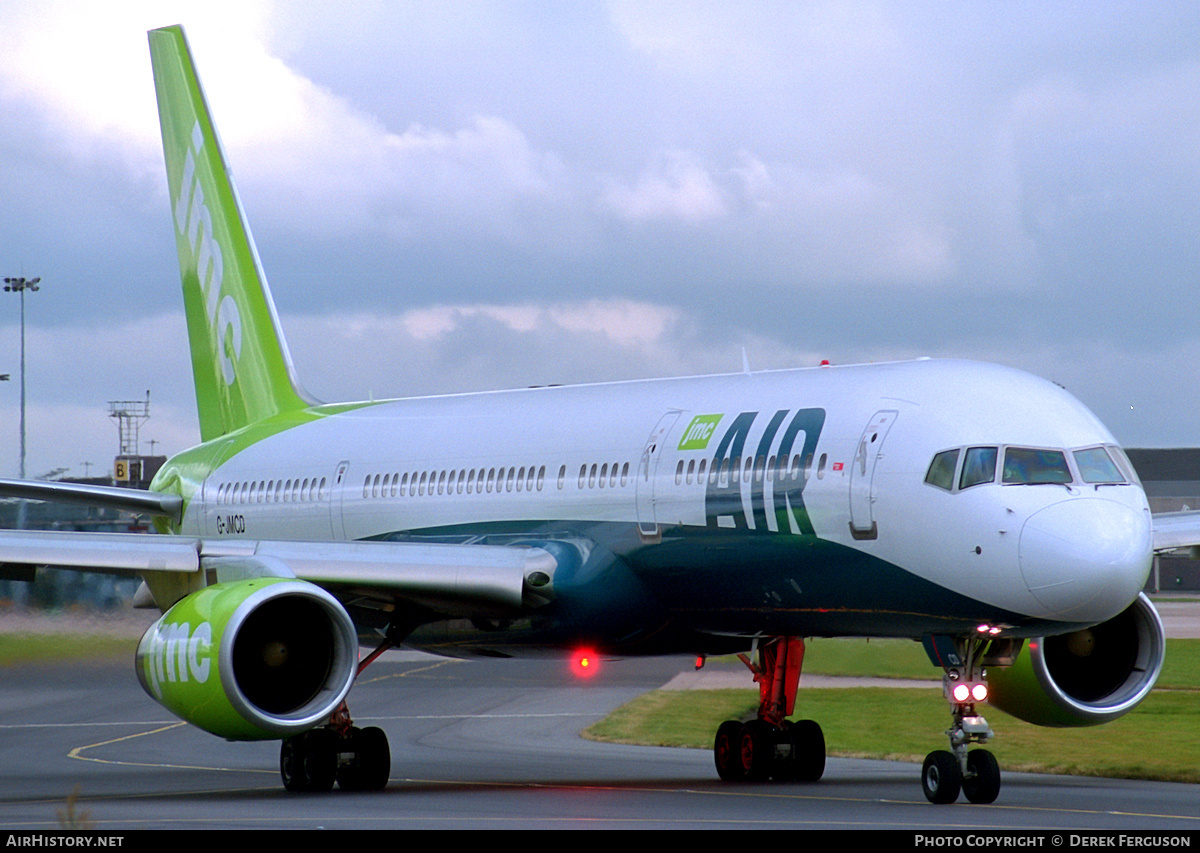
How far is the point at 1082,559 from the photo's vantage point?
15766 mm

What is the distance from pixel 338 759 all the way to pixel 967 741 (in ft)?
24.9

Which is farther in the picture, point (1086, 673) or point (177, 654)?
point (1086, 673)

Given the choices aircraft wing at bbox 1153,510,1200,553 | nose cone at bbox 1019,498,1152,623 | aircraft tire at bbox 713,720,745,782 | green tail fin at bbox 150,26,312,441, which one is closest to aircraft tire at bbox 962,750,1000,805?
nose cone at bbox 1019,498,1152,623

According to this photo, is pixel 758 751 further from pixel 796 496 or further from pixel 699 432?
pixel 796 496

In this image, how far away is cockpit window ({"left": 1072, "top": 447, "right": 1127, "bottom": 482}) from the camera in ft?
54.2

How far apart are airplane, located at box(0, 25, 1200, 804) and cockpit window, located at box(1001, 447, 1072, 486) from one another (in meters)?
0.02

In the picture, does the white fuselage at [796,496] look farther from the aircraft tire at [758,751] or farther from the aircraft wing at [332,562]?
the aircraft tire at [758,751]

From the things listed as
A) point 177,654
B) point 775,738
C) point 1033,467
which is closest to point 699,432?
point 775,738

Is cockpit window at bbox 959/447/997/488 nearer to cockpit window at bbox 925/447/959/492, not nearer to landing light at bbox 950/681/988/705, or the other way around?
cockpit window at bbox 925/447/959/492

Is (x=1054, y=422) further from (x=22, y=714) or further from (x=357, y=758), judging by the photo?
(x=22, y=714)

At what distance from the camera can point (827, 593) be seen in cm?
1812

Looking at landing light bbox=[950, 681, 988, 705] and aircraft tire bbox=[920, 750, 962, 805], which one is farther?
landing light bbox=[950, 681, 988, 705]

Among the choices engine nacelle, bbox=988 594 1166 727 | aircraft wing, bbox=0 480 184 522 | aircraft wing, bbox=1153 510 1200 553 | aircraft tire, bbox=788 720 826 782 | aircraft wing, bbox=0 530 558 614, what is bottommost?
aircraft tire, bbox=788 720 826 782
